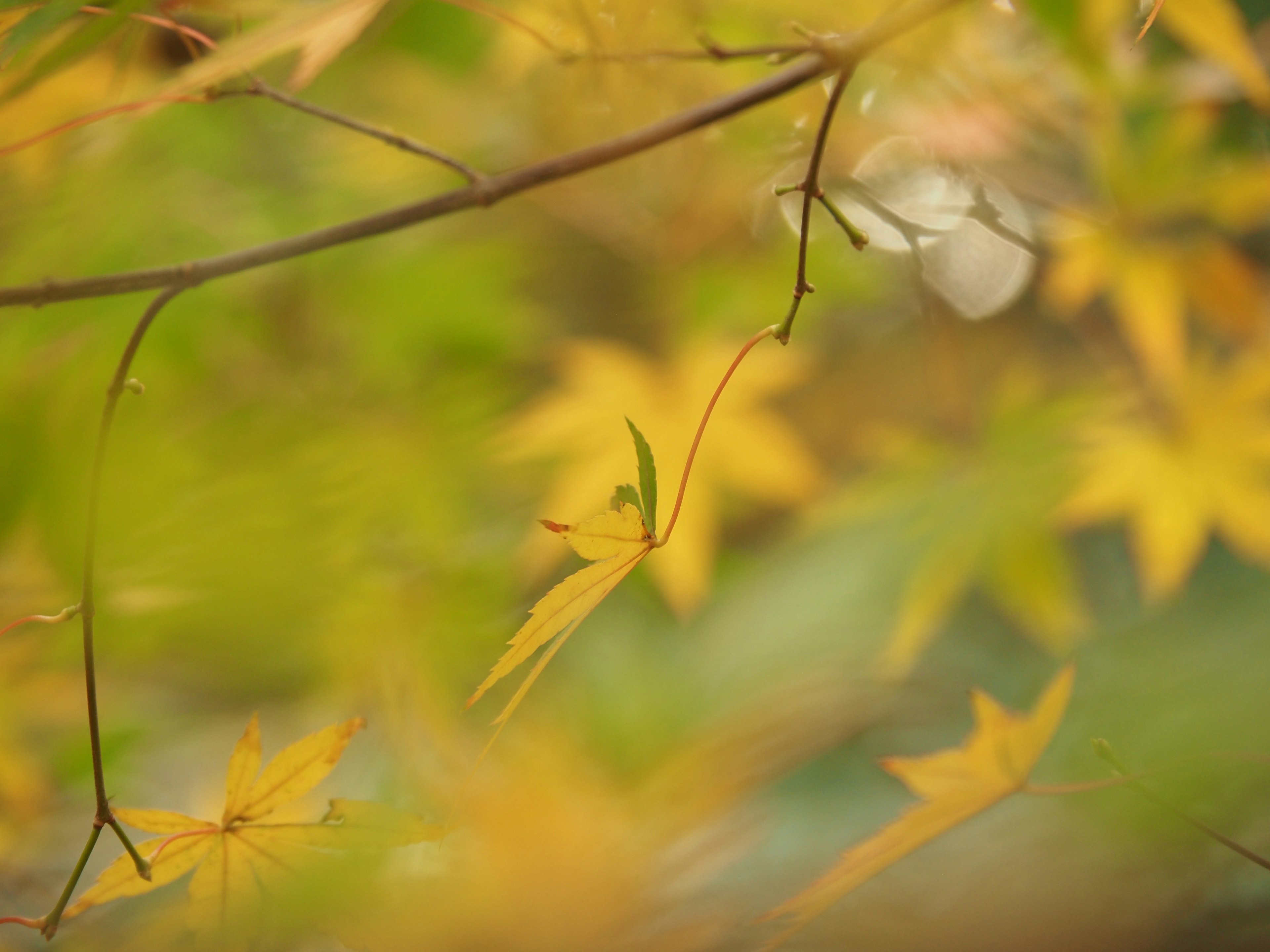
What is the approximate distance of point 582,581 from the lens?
0.21 meters

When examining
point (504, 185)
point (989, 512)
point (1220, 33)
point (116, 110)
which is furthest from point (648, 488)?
point (989, 512)

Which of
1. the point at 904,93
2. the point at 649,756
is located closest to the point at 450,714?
the point at 649,756

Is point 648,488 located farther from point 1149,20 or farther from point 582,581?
point 1149,20

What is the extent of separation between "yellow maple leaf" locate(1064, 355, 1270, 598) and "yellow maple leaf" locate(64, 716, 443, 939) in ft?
1.87

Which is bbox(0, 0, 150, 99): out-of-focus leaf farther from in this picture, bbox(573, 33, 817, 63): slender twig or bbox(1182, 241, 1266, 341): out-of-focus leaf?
bbox(1182, 241, 1266, 341): out-of-focus leaf

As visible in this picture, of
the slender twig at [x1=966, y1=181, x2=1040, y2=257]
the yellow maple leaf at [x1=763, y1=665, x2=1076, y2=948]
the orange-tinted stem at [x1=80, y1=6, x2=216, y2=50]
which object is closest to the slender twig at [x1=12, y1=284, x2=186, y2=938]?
the orange-tinted stem at [x1=80, y1=6, x2=216, y2=50]

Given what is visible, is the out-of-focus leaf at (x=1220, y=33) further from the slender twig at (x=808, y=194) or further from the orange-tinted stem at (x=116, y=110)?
the orange-tinted stem at (x=116, y=110)

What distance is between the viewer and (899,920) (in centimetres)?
45

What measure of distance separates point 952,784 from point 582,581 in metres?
0.18

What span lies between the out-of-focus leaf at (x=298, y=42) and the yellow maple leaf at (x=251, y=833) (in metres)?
0.22

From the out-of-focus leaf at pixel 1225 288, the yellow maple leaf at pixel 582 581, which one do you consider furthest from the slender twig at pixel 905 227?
the yellow maple leaf at pixel 582 581

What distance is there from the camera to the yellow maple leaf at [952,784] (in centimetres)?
27

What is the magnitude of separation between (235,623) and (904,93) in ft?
2.27

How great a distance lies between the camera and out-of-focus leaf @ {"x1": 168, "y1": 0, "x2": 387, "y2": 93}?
0.85 ft
